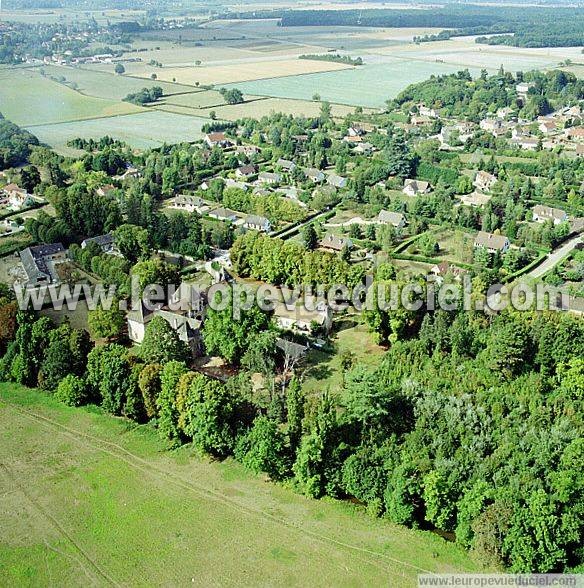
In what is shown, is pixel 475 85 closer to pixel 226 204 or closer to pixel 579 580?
pixel 226 204

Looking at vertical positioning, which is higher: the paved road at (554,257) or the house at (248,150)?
the house at (248,150)

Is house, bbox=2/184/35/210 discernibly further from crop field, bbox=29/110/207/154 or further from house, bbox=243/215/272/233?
house, bbox=243/215/272/233

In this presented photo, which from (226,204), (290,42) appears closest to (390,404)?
(226,204)

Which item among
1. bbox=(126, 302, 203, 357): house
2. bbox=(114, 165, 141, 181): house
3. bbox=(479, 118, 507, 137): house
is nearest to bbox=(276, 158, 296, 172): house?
bbox=(114, 165, 141, 181): house

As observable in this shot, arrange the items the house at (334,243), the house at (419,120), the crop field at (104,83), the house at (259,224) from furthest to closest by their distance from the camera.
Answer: the crop field at (104,83) < the house at (419,120) < the house at (259,224) < the house at (334,243)

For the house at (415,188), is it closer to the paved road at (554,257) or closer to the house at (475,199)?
the house at (475,199)

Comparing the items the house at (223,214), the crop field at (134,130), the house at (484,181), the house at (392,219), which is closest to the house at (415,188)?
the house at (484,181)
